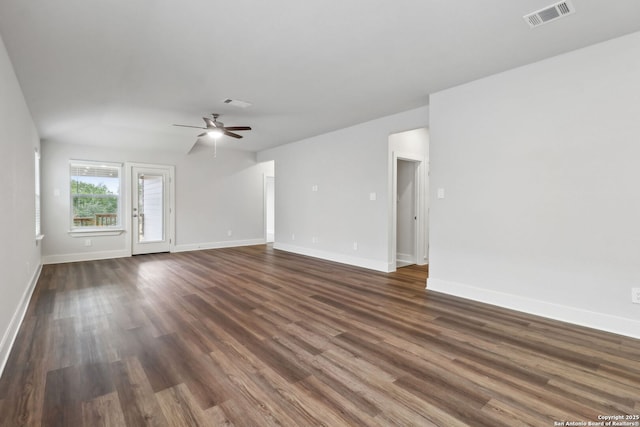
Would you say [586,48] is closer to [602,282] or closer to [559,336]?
[602,282]

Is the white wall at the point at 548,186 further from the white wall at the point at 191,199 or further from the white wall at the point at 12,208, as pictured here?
the white wall at the point at 191,199

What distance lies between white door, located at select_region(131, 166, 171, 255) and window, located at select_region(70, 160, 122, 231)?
33cm

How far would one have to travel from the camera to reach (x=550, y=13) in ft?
7.56

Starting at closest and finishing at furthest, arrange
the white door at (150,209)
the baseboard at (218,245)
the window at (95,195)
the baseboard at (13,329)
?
1. the baseboard at (13,329)
2. the window at (95,195)
3. the white door at (150,209)
4. the baseboard at (218,245)

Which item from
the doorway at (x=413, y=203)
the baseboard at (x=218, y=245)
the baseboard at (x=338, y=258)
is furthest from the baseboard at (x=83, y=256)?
the doorway at (x=413, y=203)

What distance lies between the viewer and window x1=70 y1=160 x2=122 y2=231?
6.17 metres

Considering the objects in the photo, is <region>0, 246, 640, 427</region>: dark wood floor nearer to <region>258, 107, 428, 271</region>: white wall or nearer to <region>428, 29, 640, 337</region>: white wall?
<region>428, 29, 640, 337</region>: white wall

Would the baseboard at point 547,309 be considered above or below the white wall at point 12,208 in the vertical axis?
below

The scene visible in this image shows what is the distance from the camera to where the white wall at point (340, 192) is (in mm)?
5168

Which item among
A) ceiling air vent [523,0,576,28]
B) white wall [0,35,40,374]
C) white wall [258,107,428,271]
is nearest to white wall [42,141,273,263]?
white wall [258,107,428,271]

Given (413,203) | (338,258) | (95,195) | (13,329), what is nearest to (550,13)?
(413,203)

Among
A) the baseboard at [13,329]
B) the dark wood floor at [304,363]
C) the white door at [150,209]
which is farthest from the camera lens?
the white door at [150,209]

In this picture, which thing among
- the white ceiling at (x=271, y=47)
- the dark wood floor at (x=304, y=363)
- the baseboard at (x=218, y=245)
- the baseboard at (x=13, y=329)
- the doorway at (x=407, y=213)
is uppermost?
the white ceiling at (x=271, y=47)

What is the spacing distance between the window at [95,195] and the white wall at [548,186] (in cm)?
663
